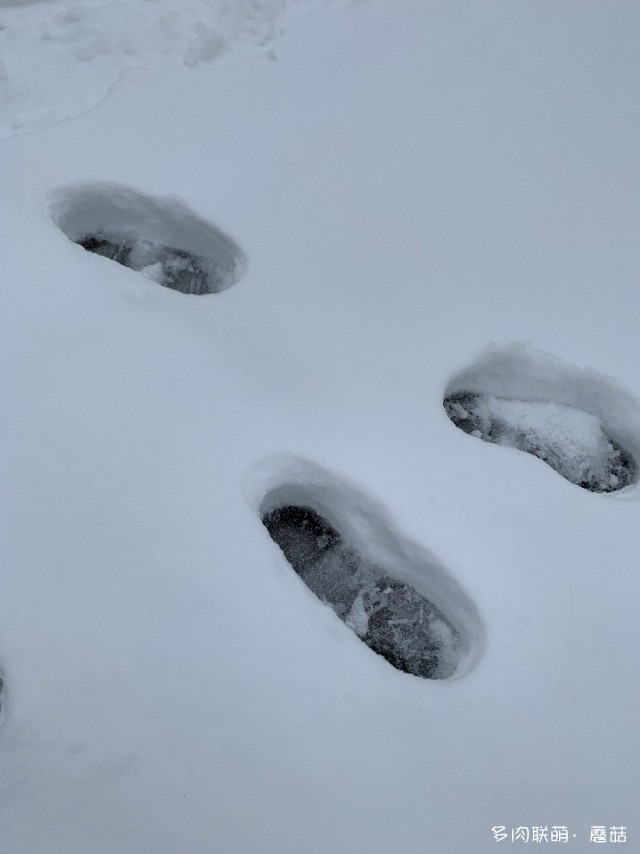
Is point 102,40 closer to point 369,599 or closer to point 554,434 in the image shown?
point 554,434

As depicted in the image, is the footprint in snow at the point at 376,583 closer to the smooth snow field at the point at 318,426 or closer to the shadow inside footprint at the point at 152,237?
the smooth snow field at the point at 318,426

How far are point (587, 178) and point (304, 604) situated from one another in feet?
6.40

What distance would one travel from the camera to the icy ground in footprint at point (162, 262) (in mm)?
2771

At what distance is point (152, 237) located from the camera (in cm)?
289

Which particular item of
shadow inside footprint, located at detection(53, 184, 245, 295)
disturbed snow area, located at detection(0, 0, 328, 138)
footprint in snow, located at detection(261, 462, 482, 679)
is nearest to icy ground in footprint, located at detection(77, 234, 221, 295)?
shadow inside footprint, located at detection(53, 184, 245, 295)

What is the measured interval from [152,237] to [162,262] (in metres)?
0.12

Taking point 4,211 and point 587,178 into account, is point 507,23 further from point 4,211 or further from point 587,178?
point 4,211

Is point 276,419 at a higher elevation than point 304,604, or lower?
higher

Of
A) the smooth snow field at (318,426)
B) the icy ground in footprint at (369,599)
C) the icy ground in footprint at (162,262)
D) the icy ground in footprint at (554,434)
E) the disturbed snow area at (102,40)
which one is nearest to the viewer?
the smooth snow field at (318,426)

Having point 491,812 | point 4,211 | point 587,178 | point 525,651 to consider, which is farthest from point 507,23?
point 491,812

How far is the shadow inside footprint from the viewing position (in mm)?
2787

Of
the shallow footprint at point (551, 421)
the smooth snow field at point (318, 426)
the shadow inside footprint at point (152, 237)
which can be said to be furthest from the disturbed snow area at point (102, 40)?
the shallow footprint at point (551, 421)

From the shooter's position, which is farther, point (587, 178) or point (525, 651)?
point (587, 178)

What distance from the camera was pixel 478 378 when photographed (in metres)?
2.68
